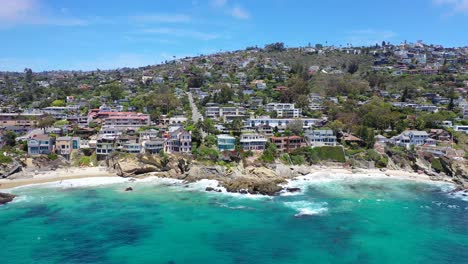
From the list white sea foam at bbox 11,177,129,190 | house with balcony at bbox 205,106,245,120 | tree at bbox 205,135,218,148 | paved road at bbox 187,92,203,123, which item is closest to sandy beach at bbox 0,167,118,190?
white sea foam at bbox 11,177,129,190

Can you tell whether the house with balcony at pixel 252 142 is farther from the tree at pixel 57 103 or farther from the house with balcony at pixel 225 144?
the tree at pixel 57 103

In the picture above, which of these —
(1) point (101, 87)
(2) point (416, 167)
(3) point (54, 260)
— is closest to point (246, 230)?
(3) point (54, 260)

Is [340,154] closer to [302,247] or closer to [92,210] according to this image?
[302,247]

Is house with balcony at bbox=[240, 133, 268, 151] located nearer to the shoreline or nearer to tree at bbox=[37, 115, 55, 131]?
the shoreline

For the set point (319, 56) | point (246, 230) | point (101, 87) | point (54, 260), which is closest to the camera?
point (54, 260)

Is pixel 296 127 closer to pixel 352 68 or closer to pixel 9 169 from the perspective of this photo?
pixel 9 169
